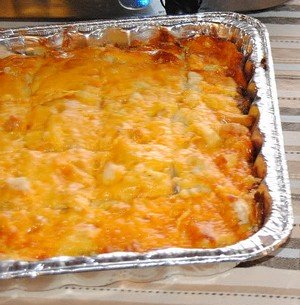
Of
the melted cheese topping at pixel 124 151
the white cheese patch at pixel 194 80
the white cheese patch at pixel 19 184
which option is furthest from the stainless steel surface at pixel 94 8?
the white cheese patch at pixel 19 184

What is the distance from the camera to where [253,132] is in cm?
180

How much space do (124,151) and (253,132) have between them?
1.40 ft

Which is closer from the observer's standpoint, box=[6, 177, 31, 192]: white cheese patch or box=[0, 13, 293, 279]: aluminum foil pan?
box=[0, 13, 293, 279]: aluminum foil pan

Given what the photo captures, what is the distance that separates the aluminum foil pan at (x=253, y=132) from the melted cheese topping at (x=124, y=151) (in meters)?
0.06

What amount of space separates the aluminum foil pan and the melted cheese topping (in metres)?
0.06

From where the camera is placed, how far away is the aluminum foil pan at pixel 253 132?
1390 mm

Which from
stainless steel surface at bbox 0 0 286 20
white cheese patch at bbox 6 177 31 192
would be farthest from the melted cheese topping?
stainless steel surface at bbox 0 0 286 20

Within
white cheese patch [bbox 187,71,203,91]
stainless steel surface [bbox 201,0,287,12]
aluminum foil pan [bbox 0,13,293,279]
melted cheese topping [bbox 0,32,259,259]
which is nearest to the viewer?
aluminum foil pan [bbox 0,13,293,279]

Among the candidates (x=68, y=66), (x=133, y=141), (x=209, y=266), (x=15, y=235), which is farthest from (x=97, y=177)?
(x=68, y=66)

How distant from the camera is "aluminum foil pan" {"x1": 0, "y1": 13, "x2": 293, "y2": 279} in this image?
4.56 ft

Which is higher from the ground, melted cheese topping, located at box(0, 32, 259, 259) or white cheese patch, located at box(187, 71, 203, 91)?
white cheese patch, located at box(187, 71, 203, 91)

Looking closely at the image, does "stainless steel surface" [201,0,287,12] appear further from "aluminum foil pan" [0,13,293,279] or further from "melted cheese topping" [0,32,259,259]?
"melted cheese topping" [0,32,259,259]

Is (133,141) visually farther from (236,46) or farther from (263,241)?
(236,46)

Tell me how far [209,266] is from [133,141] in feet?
1.65
